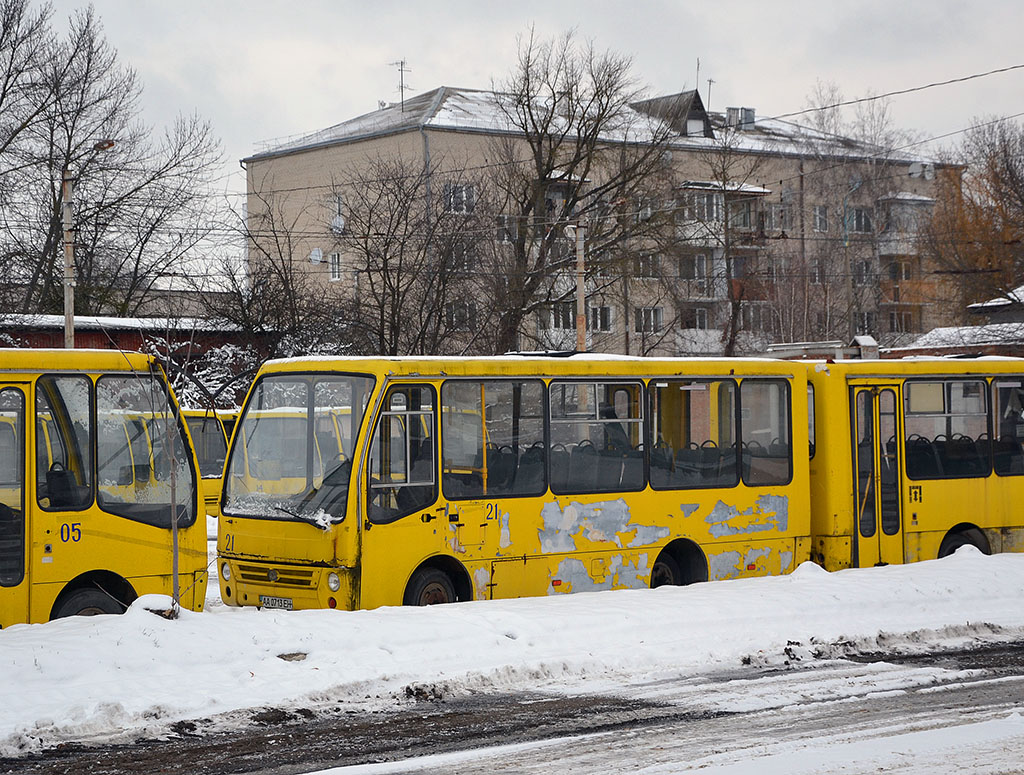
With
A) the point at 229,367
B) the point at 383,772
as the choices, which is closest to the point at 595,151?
the point at 229,367

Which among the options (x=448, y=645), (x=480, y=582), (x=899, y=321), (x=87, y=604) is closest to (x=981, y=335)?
(x=899, y=321)

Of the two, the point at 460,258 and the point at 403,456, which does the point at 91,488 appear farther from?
the point at 460,258

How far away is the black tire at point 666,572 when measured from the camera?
14.3 metres

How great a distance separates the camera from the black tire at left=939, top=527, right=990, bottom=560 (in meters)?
16.2

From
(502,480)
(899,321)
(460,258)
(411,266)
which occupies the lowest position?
(502,480)

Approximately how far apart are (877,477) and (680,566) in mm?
2927

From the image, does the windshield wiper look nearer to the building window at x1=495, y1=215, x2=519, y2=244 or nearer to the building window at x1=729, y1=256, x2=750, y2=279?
the building window at x1=495, y1=215, x2=519, y2=244

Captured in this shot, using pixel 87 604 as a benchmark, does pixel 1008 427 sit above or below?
above

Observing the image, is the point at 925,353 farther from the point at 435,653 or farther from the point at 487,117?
the point at 435,653

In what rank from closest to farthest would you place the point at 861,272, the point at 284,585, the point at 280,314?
the point at 284,585
the point at 280,314
the point at 861,272

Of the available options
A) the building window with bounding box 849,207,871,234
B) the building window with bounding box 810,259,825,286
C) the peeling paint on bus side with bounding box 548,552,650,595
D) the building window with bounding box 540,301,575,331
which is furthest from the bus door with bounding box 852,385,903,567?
the building window with bounding box 849,207,871,234

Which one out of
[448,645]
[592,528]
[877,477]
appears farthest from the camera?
[877,477]

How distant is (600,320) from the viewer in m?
53.3

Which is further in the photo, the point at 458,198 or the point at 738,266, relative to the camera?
the point at 738,266
